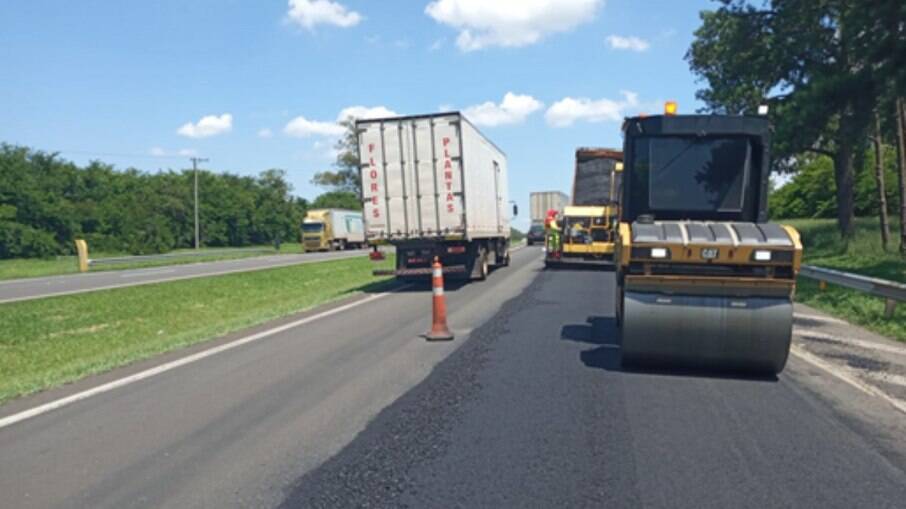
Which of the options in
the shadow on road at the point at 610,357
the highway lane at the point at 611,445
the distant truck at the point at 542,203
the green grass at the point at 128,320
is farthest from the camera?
the distant truck at the point at 542,203

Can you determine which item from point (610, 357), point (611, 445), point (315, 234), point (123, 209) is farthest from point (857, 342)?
point (123, 209)

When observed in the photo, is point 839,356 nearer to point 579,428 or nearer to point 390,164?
point 579,428

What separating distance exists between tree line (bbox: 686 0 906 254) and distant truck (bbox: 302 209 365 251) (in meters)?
27.8

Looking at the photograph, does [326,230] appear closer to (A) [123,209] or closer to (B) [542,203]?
(B) [542,203]

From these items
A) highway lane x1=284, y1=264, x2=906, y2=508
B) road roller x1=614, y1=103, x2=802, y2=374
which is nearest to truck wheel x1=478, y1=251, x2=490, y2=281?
highway lane x1=284, y1=264, x2=906, y2=508

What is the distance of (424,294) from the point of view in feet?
55.6

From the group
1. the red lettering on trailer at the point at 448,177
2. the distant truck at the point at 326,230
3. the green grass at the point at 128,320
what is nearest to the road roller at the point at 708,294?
the green grass at the point at 128,320

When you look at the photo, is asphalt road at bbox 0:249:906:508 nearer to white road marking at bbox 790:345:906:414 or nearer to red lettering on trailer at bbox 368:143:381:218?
white road marking at bbox 790:345:906:414

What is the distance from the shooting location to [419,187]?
17.7 m

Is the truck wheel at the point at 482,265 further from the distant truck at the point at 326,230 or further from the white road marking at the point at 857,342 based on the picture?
the distant truck at the point at 326,230

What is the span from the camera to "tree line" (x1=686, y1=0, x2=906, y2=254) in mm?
16781

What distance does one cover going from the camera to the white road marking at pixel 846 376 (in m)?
6.57

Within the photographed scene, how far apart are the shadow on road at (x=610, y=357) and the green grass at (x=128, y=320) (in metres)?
5.43

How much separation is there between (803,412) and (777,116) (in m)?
23.5
